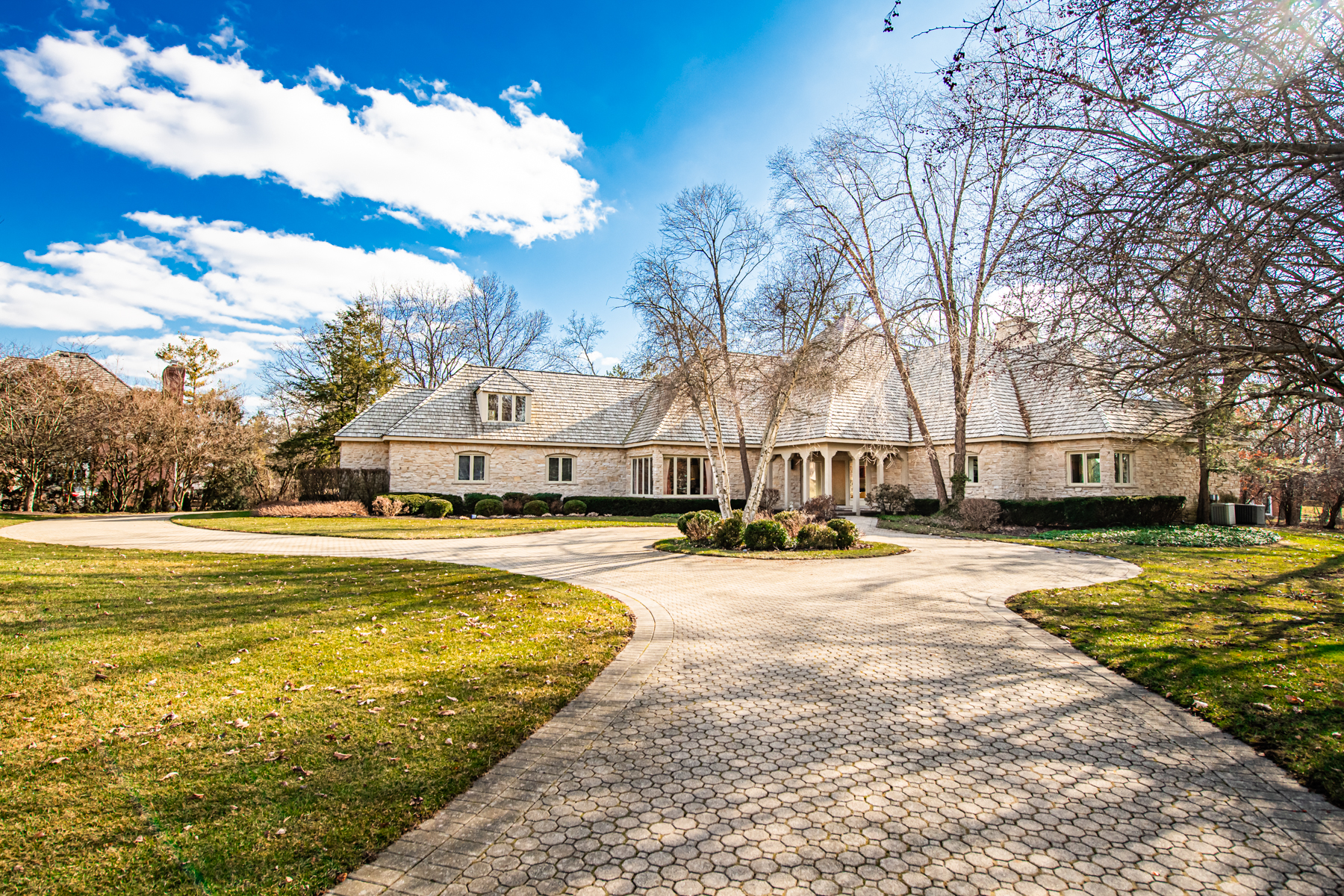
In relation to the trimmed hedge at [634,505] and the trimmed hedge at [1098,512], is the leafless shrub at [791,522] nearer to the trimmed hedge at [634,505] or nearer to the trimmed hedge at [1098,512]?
the trimmed hedge at [1098,512]

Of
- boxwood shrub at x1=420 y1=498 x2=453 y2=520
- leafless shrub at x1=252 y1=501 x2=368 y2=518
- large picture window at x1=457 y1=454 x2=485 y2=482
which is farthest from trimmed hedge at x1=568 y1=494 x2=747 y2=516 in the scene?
leafless shrub at x1=252 y1=501 x2=368 y2=518

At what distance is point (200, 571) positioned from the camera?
10789mm

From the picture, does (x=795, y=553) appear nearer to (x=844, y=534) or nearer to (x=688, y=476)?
(x=844, y=534)

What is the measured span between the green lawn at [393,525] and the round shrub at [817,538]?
860 cm

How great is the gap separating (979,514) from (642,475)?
600 inches

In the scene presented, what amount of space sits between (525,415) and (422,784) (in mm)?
28290

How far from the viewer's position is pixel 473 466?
29.8 meters

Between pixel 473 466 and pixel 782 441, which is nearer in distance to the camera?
pixel 782 441

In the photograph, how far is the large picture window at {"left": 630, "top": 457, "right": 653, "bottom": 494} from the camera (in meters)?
→ 30.4

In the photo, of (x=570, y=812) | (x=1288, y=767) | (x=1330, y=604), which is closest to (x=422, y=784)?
(x=570, y=812)

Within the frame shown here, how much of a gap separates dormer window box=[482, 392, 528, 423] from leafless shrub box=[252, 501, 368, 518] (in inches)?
280

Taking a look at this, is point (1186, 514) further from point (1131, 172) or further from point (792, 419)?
point (1131, 172)

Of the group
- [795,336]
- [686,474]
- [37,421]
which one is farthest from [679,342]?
[37,421]

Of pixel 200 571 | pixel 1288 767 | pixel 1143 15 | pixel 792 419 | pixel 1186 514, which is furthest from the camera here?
pixel 792 419
